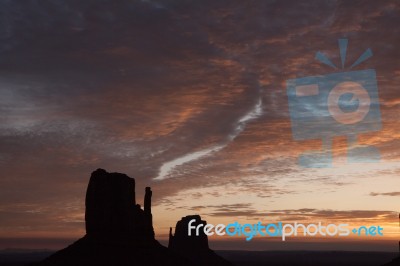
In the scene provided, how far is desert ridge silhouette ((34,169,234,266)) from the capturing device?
345 ft

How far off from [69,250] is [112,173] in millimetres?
23400

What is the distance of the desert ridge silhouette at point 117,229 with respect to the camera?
105 m

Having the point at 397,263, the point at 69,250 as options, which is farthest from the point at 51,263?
the point at 397,263

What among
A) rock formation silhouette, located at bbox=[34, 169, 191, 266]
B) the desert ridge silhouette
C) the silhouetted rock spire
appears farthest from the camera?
the silhouetted rock spire

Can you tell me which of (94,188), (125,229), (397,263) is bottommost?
(397,263)

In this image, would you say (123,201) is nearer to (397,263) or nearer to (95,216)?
(95,216)

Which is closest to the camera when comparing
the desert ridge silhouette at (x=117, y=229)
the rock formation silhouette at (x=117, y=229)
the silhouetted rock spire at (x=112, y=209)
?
the desert ridge silhouette at (x=117, y=229)

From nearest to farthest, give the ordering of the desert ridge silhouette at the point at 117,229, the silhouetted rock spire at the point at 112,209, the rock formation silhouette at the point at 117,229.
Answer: the desert ridge silhouette at the point at 117,229, the rock formation silhouette at the point at 117,229, the silhouetted rock spire at the point at 112,209

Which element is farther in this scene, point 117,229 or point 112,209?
point 112,209

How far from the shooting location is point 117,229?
4609 inches

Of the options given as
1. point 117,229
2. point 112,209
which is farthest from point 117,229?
point 112,209

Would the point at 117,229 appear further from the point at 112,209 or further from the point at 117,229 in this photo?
the point at 112,209

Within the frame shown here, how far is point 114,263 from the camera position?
100 metres

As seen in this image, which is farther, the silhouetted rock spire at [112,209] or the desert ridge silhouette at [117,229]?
the silhouetted rock spire at [112,209]
